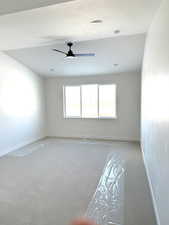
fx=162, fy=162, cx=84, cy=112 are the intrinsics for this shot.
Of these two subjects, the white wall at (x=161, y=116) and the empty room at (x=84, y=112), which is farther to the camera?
the empty room at (x=84, y=112)

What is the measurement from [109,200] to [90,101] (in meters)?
4.40

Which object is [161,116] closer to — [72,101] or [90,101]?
[90,101]

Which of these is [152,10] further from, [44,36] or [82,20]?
[44,36]

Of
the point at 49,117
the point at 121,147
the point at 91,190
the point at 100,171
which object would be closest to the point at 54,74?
the point at 49,117

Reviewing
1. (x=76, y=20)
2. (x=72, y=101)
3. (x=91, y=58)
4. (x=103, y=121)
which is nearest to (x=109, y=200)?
(x=76, y=20)

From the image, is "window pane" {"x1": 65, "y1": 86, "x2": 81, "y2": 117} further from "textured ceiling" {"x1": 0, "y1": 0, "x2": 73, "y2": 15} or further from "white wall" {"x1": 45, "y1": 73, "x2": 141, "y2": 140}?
"textured ceiling" {"x1": 0, "y1": 0, "x2": 73, "y2": 15}

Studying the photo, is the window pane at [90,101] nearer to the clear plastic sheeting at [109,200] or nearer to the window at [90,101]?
the window at [90,101]

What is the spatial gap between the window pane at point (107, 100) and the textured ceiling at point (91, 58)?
24.2 inches

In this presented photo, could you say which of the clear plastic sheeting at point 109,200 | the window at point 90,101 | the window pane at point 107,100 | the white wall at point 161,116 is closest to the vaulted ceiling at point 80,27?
the white wall at point 161,116

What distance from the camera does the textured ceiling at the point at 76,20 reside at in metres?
2.10

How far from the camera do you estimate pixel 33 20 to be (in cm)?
246

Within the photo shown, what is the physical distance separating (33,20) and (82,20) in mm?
743

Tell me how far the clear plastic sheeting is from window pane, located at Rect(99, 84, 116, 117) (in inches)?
119

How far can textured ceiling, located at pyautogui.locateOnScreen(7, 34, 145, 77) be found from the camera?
3.84 meters
